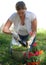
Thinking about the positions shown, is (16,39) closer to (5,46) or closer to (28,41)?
(28,41)

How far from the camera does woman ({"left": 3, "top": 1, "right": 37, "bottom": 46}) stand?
7.44 metres

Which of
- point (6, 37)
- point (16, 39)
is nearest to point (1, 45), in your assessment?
point (6, 37)

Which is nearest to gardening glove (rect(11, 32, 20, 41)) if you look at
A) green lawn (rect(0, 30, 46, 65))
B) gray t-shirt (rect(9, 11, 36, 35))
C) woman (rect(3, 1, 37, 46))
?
woman (rect(3, 1, 37, 46))

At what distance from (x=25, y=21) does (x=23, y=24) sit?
8 centimetres

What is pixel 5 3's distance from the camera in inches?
466

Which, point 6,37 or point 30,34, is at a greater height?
point 30,34

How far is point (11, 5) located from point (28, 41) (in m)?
4.41

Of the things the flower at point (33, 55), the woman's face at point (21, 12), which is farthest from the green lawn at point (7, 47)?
the woman's face at point (21, 12)

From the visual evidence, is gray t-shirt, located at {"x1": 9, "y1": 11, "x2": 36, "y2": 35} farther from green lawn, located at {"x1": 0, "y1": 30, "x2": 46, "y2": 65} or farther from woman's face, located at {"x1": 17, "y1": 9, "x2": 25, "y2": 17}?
green lawn, located at {"x1": 0, "y1": 30, "x2": 46, "y2": 65}

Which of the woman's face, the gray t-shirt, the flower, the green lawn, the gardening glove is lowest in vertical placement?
the green lawn

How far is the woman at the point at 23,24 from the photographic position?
7.44m

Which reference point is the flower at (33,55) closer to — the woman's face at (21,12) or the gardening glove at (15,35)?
the gardening glove at (15,35)

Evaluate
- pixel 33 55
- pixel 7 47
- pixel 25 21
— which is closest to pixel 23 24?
pixel 25 21

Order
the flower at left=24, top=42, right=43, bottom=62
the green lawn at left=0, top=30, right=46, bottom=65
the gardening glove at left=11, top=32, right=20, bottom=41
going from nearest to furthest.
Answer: the flower at left=24, top=42, right=43, bottom=62
the gardening glove at left=11, top=32, right=20, bottom=41
the green lawn at left=0, top=30, right=46, bottom=65
